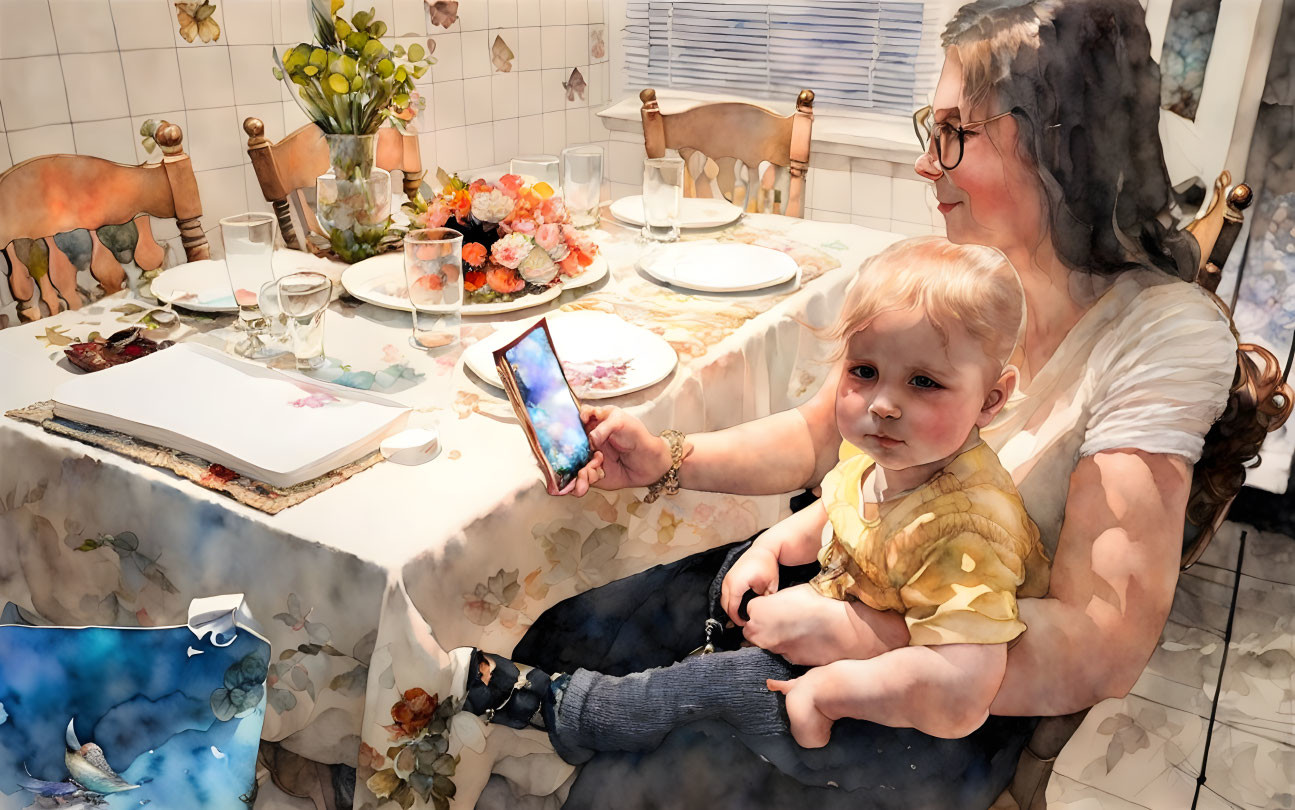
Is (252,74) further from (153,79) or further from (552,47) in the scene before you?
(552,47)

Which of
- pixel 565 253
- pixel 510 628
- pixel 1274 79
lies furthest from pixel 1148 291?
pixel 565 253

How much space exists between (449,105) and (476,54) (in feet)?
0.45

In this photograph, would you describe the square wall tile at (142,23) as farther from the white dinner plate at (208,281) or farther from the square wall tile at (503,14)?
the square wall tile at (503,14)

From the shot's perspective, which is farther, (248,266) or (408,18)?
(408,18)

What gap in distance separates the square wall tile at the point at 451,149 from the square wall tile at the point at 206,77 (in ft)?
1.61

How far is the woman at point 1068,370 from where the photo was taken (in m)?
0.58

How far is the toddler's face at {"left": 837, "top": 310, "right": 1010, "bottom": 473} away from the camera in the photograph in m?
0.59

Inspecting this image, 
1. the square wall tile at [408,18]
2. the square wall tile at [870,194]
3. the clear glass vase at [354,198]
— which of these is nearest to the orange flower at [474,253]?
the clear glass vase at [354,198]

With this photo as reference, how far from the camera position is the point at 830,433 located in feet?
2.94

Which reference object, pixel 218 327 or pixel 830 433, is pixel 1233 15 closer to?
pixel 830 433

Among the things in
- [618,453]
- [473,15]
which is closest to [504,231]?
[618,453]

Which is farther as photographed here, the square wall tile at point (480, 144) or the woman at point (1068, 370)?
the square wall tile at point (480, 144)

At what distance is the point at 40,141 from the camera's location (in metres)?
1.40

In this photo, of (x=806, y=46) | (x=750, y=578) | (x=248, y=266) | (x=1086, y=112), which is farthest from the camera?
(x=806, y=46)
